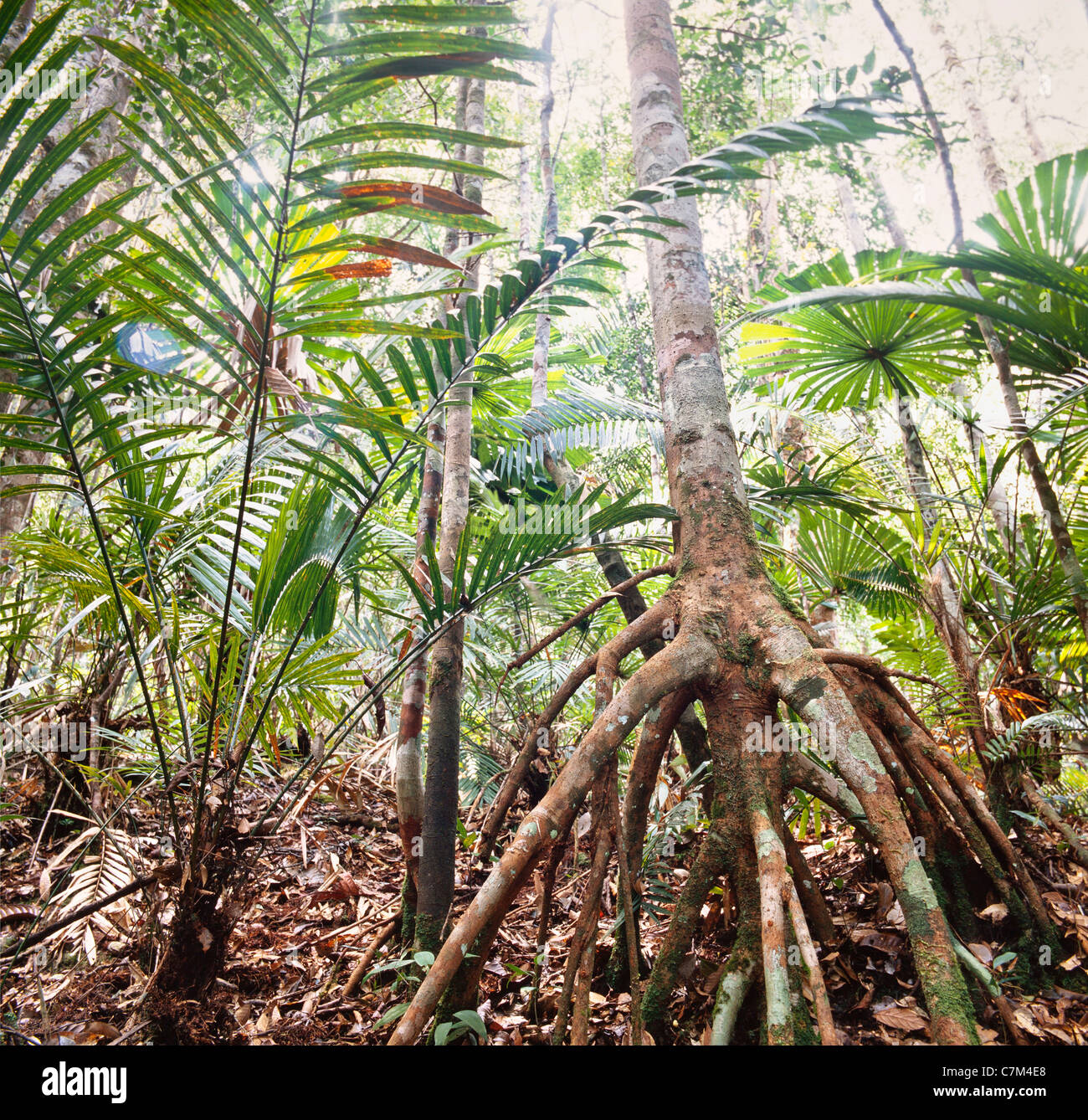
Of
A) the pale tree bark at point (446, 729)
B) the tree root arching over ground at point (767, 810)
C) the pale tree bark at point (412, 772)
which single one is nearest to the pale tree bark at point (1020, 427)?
the tree root arching over ground at point (767, 810)

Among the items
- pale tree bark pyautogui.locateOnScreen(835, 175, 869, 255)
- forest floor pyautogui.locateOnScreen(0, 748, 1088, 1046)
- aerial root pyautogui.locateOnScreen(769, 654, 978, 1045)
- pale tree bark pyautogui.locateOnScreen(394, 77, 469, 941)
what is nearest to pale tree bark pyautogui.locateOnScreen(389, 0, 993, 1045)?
aerial root pyautogui.locateOnScreen(769, 654, 978, 1045)

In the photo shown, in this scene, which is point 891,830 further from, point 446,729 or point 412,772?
point 412,772

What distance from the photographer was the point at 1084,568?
2320 mm

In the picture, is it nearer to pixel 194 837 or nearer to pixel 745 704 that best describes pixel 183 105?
pixel 194 837

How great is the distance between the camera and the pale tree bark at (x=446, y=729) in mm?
2023

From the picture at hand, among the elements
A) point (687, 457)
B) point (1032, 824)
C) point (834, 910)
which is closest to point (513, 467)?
point (687, 457)

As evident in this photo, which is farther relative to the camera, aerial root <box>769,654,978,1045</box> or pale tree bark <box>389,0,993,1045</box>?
pale tree bark <box>389,0,993,1045</box>

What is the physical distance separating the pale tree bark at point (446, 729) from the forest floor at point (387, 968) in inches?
9.3

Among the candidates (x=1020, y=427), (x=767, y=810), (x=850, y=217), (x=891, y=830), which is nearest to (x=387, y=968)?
(x=767, y=810)

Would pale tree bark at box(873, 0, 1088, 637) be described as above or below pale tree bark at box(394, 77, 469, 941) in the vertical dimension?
above

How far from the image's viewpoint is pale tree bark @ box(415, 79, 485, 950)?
2.02 meters

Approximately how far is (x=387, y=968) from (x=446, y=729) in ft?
2.14

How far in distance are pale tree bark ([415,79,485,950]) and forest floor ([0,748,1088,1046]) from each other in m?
0.24

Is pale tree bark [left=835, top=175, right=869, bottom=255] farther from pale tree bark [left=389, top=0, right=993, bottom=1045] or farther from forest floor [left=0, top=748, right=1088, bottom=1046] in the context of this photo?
forest floor [left=0, top=748, right=1088, bottom=1046]
